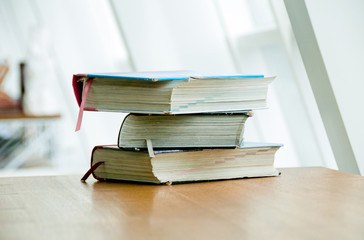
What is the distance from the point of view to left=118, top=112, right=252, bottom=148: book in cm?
78

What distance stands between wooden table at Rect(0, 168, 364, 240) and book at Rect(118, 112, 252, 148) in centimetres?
6

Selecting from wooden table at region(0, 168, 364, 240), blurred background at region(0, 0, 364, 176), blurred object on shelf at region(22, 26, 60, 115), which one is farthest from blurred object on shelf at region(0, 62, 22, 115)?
wooden table at region(0, 168, 364, 240)

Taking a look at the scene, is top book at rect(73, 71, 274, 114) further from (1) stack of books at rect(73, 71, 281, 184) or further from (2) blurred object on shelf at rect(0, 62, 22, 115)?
(2) blurred object on shelf at rect(0, 62, 22, 115)

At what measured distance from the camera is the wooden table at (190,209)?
477 mm

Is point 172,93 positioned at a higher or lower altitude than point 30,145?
higher

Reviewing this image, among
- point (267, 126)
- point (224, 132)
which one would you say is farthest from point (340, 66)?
point (267, 126)

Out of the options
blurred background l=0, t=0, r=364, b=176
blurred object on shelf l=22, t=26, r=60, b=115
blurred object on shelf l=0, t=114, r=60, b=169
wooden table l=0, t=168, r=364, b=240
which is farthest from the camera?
blurred object on shelf l=0, t=114, r=60, b=169

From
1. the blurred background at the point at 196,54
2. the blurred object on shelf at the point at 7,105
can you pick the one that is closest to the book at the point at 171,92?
the blurred background at the point at 196,54

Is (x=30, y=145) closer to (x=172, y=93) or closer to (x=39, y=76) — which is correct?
(x=39, y=76)

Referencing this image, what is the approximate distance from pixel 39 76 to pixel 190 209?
3.40 meters

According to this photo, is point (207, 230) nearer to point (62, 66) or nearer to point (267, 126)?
point (267, 126)

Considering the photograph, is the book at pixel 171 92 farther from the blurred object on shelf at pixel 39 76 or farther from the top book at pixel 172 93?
the blurred object on shelf at pixel 39 76

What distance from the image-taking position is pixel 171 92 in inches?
29.0

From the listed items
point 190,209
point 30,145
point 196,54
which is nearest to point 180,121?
point 190,209
